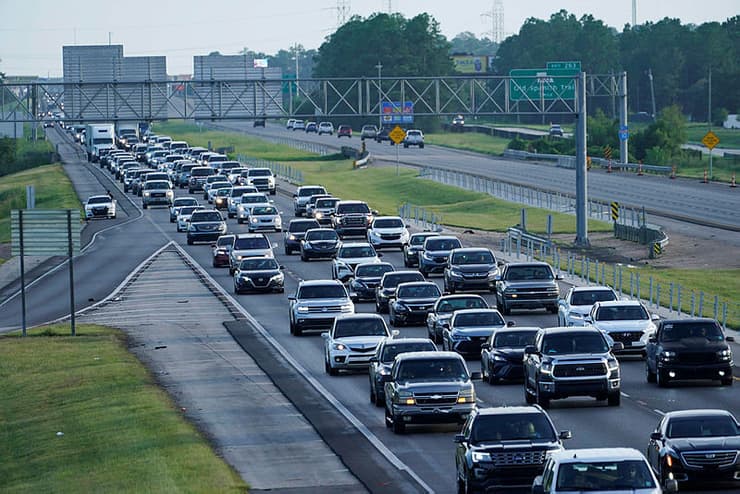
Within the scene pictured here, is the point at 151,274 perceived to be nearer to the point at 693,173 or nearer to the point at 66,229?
the point at 66,229

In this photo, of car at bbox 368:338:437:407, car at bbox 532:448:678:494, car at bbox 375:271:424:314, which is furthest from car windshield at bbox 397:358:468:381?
car at bbox 375:271:424:314

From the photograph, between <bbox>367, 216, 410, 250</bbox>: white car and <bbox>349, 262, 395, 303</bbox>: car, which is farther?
<bbox>367, 216, 410, 250</bbox>: white car

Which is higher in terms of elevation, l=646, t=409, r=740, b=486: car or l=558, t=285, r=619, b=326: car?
l=646, t=409, r=740, b=486: car

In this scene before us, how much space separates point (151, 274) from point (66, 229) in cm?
1716

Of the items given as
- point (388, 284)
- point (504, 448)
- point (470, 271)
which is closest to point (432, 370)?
point (504, 448)

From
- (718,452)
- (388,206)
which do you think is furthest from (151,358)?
(388,206)

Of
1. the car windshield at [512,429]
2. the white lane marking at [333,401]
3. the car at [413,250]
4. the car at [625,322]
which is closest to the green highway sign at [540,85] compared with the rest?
the car at [413,250]

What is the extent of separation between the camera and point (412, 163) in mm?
149375

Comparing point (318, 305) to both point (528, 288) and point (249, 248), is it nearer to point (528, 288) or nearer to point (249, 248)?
point (528, 288)

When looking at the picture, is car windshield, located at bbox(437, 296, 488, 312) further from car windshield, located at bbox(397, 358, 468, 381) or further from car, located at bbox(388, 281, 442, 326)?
car windshield, located at bbox(397, 358, 468, 381)

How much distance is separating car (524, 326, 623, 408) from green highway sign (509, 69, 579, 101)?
51.6m

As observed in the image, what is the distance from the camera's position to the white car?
Answer: 70.8 metres

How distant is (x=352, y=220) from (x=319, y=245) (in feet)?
26.5

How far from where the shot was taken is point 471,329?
3816cm
